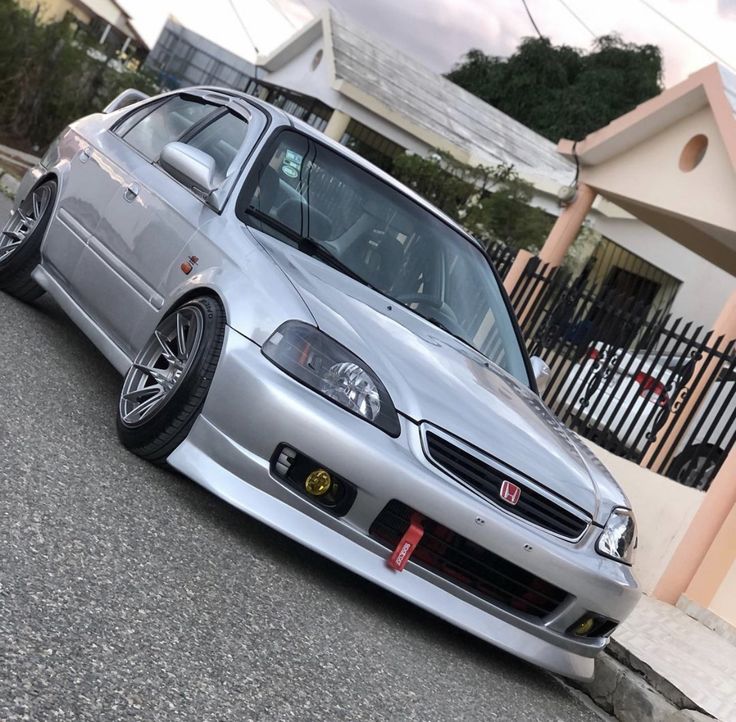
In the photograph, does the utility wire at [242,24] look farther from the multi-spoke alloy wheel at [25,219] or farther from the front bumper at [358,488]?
the front bumper at [358,488]

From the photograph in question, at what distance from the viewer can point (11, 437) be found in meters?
4.45

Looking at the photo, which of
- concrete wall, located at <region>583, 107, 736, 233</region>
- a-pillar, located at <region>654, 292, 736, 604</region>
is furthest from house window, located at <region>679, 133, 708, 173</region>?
a-pillar, located at <region>654, 292, 736, 604</region>

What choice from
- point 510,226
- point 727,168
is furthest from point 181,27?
point 727,168

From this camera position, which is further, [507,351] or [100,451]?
[507,351]

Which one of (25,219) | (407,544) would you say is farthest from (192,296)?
(25,219)

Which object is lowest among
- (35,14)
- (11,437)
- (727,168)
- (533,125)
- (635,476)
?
(11,437)

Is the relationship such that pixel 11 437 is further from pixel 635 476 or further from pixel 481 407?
pixel 635 476

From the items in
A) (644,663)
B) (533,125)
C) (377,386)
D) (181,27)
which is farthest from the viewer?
(533,125)

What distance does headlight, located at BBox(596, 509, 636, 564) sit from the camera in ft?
15.2

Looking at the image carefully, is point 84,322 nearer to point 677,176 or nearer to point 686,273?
point 677,176

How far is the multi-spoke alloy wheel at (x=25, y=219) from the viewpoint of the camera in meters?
6.71

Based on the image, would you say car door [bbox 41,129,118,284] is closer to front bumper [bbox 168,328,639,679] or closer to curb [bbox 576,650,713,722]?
front bumper [bbox 168,328,639,679]

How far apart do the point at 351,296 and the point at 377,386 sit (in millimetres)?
697

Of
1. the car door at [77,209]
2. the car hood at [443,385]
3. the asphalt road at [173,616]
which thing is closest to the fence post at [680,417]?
the car hood at [443,385]
